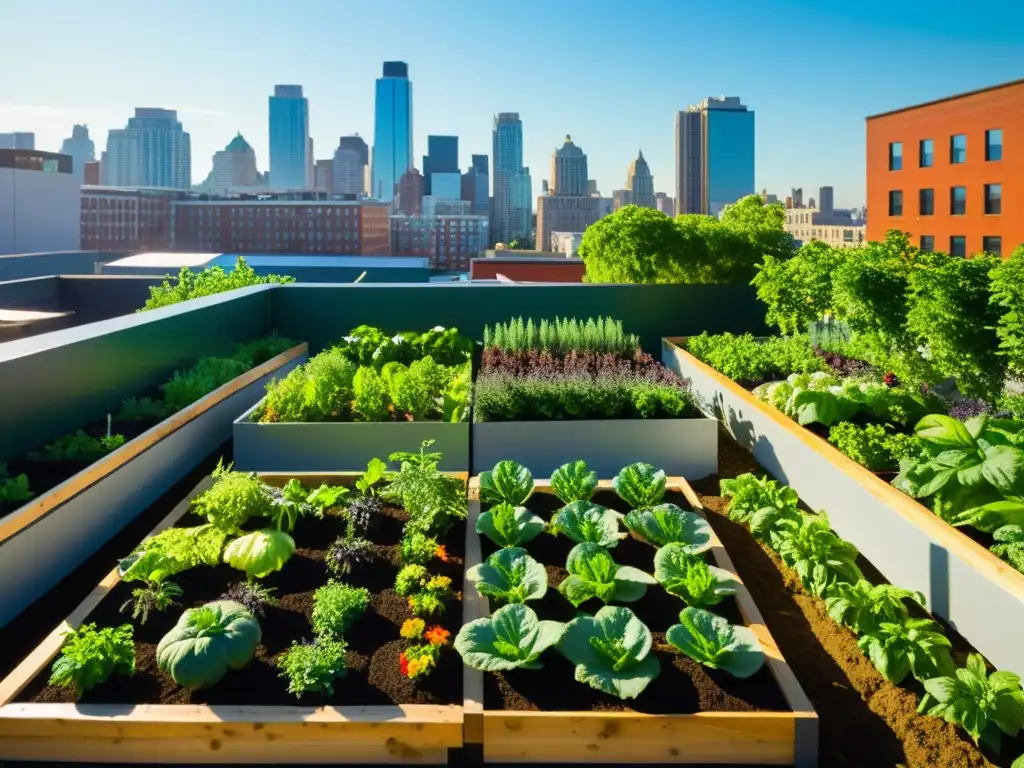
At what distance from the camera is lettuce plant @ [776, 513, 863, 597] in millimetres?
3680

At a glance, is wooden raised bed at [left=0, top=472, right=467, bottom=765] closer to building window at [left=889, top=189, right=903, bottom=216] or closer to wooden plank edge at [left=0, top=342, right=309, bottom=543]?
wooden plank edge at [left=0, top=342, right=309, bottom=543]

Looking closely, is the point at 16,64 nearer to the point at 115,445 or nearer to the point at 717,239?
the point at 717,239

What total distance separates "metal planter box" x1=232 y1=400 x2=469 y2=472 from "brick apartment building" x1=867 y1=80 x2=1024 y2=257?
23604 mm

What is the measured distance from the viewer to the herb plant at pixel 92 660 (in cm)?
275

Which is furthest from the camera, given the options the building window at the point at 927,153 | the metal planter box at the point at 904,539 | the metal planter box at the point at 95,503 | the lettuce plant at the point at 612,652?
the building window at the point at 927,153

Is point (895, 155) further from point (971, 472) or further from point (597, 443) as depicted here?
point (971, 472)

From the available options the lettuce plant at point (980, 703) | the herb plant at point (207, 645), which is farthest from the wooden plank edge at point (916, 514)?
the herb plant at point (207, 645)

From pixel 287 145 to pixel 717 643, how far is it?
20641cm

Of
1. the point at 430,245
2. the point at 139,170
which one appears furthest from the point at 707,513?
the point at 139,170

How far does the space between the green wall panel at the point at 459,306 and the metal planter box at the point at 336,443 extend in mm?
3823

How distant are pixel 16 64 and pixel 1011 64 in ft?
163

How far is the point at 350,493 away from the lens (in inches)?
168

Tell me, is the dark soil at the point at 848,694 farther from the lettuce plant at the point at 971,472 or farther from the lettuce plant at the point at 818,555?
the lettuce plant at the point at 971,472

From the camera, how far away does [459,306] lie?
9414 mm
